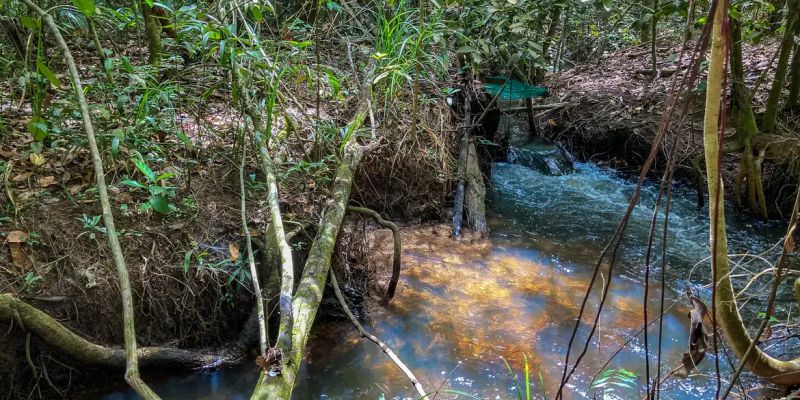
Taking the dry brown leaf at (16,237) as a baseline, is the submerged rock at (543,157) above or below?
below

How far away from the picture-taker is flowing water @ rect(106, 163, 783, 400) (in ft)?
8.41

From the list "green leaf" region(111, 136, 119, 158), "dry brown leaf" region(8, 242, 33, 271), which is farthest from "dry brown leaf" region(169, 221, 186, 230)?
"dry brown leaf" region(8, 242, 33, 271)

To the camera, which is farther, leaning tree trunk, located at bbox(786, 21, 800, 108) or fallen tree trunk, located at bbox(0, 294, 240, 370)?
leaning tree trunk, located at bbox(786, 21, 800, 108)

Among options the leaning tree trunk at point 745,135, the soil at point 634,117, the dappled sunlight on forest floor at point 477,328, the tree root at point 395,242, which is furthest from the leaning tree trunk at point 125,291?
the soil at point 634,117

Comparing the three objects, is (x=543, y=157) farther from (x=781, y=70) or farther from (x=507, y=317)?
(x=507, y=317)

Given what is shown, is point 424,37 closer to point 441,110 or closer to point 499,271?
point 441,110

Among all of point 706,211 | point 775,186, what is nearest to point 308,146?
→ point 706,211

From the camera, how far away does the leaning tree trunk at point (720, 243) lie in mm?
1158

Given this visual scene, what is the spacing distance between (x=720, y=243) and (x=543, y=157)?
491 cm

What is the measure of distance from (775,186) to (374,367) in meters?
4.33

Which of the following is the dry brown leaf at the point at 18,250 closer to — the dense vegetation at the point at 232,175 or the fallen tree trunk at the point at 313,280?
the dense vegetation at the point at 232,175

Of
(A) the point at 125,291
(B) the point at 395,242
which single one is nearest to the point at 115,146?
(A) the point at 125,291

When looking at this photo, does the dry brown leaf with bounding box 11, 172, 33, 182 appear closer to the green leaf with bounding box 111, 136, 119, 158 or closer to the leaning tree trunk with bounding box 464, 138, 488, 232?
the green leaf with bounding box 111, 136, 119, 158

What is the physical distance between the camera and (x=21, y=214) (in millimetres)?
2371
